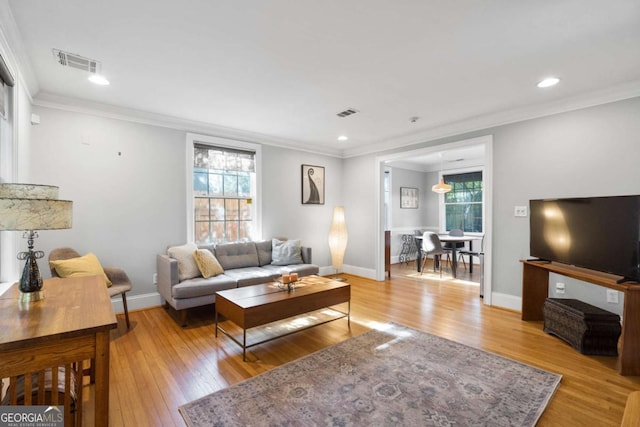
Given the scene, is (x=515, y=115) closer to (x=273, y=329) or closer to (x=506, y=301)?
(x=506, y=301)

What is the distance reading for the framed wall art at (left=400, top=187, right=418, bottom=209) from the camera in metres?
7.47

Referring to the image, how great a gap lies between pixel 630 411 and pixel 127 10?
3.11 m

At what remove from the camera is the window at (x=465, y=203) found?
22.8 feet

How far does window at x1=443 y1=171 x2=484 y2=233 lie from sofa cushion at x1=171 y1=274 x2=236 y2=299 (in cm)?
601

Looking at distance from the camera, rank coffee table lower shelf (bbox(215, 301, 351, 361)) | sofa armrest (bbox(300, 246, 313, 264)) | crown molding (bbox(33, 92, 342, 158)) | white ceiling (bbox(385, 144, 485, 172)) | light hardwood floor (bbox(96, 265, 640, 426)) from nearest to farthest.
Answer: light hardwood floor (bbox(96, 265, 640, 426))
coffee table lower shelf (bbox(215, 301, 351, 361))
crown molding (bbox(33, 92, 342, 158))
sofa armrest (bbox(300, 246, 313, 264))
white ceiling (bbox(385, 144, 485, 172))

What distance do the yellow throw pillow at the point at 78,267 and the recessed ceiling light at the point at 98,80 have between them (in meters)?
1.76

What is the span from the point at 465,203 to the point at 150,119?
6.86 metres

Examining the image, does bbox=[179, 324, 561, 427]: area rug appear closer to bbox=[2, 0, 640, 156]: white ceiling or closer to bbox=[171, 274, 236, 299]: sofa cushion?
bbox=[171, 274, 236, 299]: sofa cushion

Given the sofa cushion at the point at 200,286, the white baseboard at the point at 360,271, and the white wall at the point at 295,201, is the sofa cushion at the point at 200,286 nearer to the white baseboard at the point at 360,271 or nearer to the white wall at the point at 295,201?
the white wall at the point at 295,201

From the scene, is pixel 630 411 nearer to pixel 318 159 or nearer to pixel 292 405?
pixel 292 405

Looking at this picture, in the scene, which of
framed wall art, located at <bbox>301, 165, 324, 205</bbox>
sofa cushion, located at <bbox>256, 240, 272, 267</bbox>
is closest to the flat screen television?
framed wall art, located at <bbox>301, 165, 324, 205</bbox>

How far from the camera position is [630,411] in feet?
3.20

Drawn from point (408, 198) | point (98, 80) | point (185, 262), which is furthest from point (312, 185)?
point (98, 80)

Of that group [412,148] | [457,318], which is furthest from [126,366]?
[412,148]
